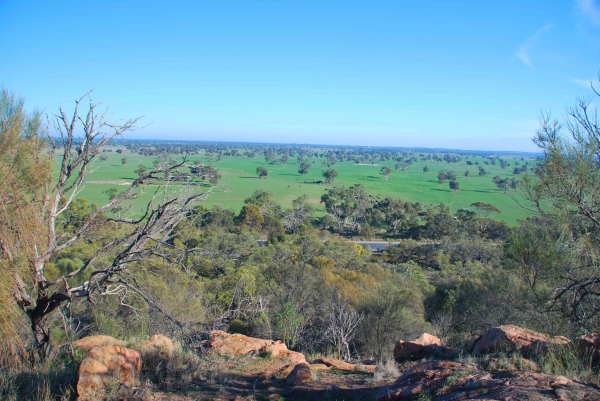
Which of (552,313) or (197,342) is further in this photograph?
(552,313)

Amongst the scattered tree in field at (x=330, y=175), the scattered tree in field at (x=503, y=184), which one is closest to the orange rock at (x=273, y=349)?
the scattered tree in field at (x=503, y=184)

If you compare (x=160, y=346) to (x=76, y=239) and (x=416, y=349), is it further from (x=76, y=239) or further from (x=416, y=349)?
(x=416, y=349)

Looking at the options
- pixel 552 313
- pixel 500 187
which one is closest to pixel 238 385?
pixel 552 313

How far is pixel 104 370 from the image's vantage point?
4.36 metres

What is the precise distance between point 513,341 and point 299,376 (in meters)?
3.33

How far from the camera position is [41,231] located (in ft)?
16.4

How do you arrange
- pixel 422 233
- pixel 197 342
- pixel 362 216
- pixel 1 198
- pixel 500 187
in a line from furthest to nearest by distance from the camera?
pixel 500 187 < pixel 362 216 < pixel 422 233 < pixel 197 342 < pixel 1 198

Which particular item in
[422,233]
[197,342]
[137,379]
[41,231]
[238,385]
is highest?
[41,231]

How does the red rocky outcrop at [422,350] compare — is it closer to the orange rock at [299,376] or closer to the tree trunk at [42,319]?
the orange rock at [299,376]

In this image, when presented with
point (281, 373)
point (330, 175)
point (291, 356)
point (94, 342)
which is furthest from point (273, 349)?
point (330, 175)

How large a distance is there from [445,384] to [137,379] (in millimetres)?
3588

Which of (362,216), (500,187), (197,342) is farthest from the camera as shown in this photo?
(500,187)

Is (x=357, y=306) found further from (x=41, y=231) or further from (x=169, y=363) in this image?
(x=41, y=231)

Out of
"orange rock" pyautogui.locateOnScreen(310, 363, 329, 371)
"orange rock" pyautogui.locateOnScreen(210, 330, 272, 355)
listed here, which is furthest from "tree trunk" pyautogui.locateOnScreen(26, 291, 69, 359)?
"orange rock" pyautogui.locateOnScreen(310, 363, 329, 371)
